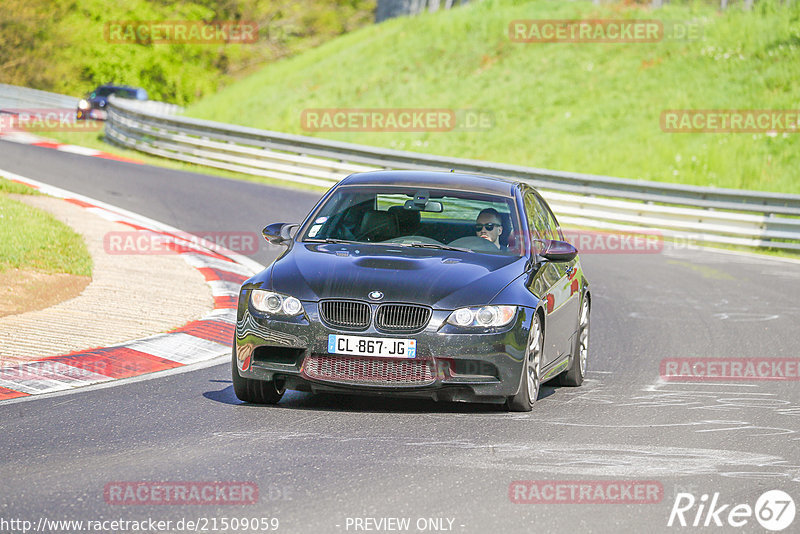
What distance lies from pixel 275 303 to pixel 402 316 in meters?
0.82

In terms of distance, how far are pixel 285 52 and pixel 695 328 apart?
61.9 m

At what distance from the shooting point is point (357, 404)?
7863mm

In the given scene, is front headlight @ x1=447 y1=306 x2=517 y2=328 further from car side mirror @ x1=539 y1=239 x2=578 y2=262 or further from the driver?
the driver

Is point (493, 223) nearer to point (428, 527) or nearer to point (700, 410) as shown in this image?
point (700, 410)

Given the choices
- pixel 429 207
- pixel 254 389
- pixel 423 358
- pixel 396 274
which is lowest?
pixel 254 389

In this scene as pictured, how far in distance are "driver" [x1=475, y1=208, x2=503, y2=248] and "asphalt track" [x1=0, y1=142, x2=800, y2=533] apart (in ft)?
4.01

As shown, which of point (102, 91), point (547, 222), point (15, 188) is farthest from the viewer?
point (102, 91)

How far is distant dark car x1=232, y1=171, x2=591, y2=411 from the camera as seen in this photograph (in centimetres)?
728

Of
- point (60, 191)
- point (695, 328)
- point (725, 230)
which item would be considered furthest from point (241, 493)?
point (725, 230)

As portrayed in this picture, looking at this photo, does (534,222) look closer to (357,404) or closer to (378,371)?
(357,404)

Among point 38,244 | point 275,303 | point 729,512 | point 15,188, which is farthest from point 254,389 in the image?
point 15,188

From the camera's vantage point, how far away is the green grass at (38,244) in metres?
12.8

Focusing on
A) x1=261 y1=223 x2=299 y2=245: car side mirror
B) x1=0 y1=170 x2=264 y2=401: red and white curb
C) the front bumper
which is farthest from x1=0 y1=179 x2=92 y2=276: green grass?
the front bumper

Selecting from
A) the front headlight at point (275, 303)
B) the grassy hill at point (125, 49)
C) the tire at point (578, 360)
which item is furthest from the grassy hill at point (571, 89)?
the front headlight at point (275, 303)
